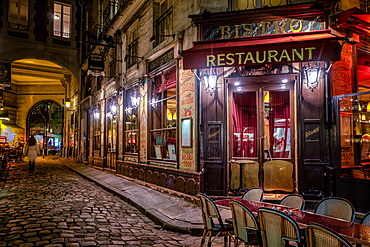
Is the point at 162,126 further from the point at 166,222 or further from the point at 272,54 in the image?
the point at 272,54

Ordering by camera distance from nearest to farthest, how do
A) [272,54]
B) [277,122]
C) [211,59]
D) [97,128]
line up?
[272,54] → [211,59] → [277,122] → [97,128]

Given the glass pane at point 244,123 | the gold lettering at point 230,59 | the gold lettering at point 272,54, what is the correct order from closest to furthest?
the gold lettering at point 272,54 → the gold lettering at point 230,59 → the glass pane at point 244,123

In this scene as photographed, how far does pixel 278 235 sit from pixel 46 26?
2617 centimetres

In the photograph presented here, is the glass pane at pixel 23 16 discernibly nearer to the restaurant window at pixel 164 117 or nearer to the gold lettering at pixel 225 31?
the restaurant window at pixel 164 117

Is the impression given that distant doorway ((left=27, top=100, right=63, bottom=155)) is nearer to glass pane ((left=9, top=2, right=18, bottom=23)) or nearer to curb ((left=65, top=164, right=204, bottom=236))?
glass pane ((left=9, top=2, right=18, bottom=23))

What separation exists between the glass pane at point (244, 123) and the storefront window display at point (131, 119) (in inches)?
212

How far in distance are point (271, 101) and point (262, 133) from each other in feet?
3.20

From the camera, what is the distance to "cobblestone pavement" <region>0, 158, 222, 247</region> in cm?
545

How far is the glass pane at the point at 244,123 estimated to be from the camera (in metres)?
8.48

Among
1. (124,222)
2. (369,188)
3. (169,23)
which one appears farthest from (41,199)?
(369,188)

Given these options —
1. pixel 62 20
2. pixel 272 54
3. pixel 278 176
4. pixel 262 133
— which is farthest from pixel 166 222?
pixel 62 20

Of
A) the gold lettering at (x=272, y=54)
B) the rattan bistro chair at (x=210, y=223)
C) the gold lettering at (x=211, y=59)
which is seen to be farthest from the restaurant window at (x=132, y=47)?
the rattan bistro chair at (x=210, y=223)

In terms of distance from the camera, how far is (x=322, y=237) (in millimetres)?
2984

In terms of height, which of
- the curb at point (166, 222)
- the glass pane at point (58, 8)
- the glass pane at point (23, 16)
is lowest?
the curb at point (166, 222)
